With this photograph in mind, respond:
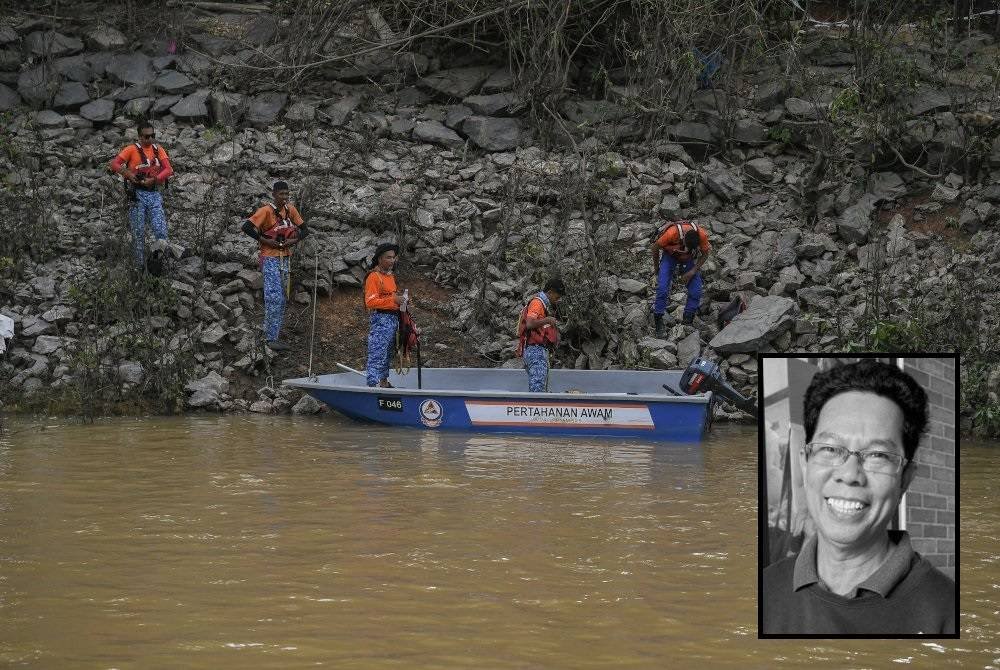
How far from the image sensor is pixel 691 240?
13.4 m

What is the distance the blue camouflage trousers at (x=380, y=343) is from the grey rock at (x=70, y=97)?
7.40 m

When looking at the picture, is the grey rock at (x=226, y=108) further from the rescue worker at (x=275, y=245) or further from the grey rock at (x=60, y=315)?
the grey rock at (x=60, y=315)

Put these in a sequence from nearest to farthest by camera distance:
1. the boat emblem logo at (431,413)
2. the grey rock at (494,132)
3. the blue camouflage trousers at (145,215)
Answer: the boat emblem logo at (431,413), the blue camouflage trousers at (145,215), the grey rock at (494,132)

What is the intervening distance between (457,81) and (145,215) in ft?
19.0

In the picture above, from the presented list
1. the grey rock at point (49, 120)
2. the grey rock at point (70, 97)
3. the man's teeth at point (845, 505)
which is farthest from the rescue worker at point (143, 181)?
the man's teeth at point (845, 505)

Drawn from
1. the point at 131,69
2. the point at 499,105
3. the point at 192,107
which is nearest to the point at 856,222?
the point at 499,105

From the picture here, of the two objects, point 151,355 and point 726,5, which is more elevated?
point 726,5

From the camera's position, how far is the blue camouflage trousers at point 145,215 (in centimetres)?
1423

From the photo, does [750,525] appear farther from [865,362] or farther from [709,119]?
[709,119]

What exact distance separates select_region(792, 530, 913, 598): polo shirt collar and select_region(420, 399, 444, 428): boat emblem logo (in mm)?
10040

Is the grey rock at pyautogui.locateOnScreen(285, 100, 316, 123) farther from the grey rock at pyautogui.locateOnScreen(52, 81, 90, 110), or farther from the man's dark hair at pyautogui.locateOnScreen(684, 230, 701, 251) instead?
the man's dark hair at pyautogui.locateOnScreen(684, 230, 701, 251)

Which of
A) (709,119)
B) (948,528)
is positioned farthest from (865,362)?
(709,119)

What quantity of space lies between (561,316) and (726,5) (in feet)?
19.6

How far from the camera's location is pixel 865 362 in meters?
2.08
